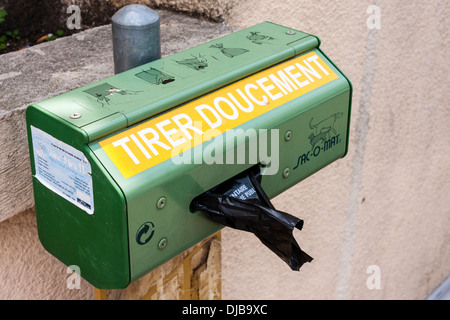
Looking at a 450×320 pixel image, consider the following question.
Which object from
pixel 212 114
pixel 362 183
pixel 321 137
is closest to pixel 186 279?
pixel 321 137

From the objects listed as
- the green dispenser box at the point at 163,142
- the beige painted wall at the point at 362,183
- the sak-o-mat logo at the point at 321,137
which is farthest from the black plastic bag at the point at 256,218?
the beige painted wall at the point at 362,183

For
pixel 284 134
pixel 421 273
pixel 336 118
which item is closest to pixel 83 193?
pixel 284 134

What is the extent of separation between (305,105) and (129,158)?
0.52 m

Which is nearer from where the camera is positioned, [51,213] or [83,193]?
[83,193]

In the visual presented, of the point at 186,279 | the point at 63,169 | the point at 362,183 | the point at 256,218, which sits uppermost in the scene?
the point at 63,169

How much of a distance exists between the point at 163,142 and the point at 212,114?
0.49ft

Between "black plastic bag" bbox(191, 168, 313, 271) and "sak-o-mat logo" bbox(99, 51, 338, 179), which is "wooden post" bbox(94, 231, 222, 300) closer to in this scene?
"black plastic bag" bbox(191, 168, 313, 271)

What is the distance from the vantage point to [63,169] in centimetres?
139

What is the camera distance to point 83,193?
1.36 metres

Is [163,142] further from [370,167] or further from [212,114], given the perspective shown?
[370,167]

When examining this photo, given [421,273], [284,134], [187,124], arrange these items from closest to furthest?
[187,124] < [284,134] < [421,273]

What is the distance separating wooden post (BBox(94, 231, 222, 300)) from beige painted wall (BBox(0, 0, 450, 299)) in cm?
15

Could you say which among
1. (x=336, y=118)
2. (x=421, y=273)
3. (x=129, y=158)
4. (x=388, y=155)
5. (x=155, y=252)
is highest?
(x=129, y=158)

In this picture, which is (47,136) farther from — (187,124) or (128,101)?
(187,124)
